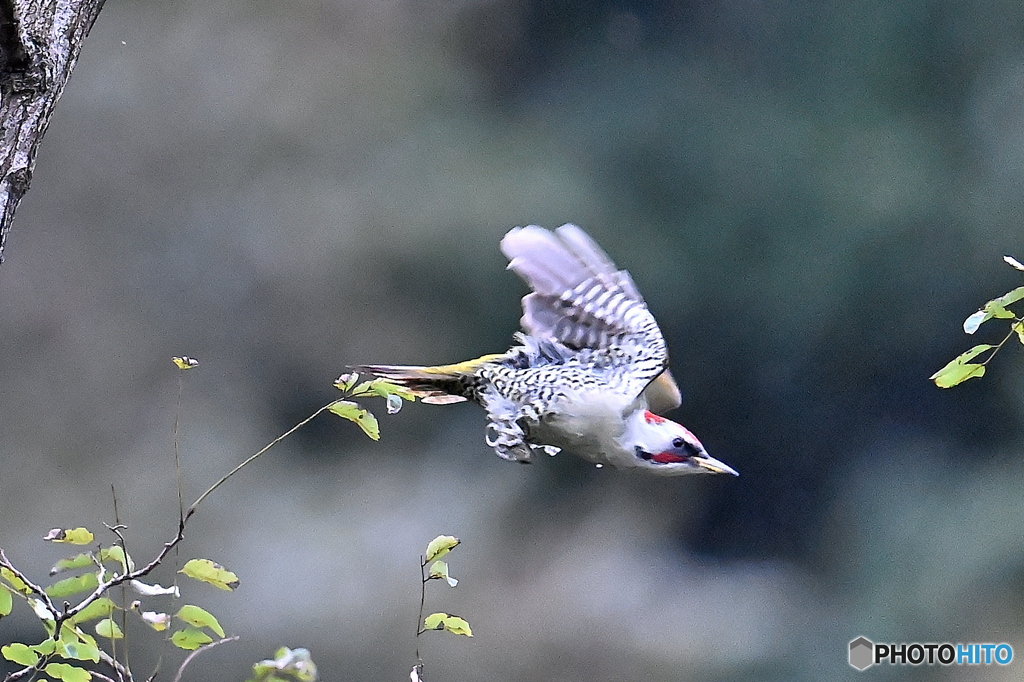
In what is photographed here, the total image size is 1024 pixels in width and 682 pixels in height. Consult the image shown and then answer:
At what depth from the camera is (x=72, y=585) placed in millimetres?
768

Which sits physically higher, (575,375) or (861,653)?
(575,375)

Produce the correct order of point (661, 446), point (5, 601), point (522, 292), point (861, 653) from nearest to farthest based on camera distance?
1. point (5, 601)
2. point (661, 446)
3. point (861, 653)
4. point (522, 292)

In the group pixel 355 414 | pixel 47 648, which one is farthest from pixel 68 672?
pixel 355 414

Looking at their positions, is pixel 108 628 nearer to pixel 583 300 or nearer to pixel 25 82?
pixel 25 82

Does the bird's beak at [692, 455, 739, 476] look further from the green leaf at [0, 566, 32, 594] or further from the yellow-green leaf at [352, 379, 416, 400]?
the green leaf at [0, 566, 32, 594]

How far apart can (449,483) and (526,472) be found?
0.86ft

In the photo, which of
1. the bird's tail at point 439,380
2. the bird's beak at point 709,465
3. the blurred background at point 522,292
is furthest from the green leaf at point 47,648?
the blurred background at point 522,292

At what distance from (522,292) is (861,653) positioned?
158 cm

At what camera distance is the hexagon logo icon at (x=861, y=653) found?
3418 mm

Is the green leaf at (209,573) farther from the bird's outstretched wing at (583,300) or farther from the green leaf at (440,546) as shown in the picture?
the bird's outstretched wing at (583,300)

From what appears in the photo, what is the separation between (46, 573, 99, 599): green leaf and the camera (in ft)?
2.49

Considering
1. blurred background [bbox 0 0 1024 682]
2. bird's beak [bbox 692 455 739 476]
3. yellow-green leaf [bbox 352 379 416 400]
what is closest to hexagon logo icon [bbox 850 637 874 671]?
blurred background [bbox 0 0 1024 682]

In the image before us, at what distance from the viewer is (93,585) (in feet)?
2.60

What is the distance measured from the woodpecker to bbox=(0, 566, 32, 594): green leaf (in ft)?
1.57
